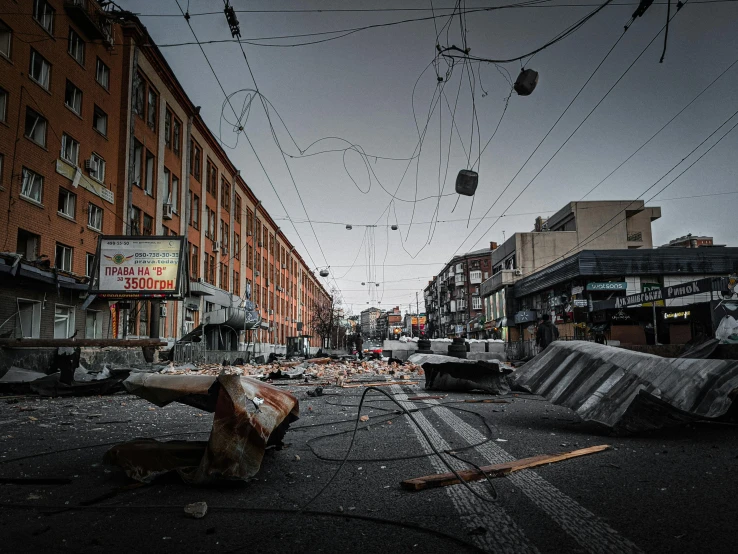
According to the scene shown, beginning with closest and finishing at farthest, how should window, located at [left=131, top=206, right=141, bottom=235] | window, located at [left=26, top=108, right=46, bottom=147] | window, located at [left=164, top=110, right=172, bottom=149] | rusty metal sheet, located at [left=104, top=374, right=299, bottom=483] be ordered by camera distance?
rusty metal sheet, located at [left=104, top=374, right=299, bottom=483] → window, located at [left=26, top=108, right=46, bottom=147] → window, located at [left=131, top=206, right=141, bottom=235] → window, located at [left=164, top=110, right=172, bottom=149]

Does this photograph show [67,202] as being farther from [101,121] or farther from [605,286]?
[605,286]

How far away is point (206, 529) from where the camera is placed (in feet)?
8.87

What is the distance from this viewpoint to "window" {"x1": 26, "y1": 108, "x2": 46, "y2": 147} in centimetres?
1834

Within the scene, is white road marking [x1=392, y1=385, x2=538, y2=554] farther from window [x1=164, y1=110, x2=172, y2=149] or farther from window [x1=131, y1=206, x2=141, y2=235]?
window [x1=164, y1=110, x2=172, y2=149]

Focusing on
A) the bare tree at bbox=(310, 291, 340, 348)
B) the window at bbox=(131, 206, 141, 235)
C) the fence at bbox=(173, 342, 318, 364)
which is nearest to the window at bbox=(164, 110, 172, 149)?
the window at bbox=(131, 206, 141, 235)

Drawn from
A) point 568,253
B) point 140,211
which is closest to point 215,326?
point 140,211

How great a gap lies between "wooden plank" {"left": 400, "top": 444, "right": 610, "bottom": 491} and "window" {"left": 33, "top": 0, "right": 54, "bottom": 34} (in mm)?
22484

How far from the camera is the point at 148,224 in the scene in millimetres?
26750

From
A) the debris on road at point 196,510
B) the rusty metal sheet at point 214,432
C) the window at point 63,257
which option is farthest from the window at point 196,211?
the debris on road at point 196,510

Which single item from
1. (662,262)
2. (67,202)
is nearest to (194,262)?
(67,202)

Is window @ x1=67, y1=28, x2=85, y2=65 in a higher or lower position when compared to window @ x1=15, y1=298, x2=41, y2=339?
higher

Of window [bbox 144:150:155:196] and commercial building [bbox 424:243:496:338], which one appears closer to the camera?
window [bbox 144:150:155:196]

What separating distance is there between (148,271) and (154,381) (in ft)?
57.4

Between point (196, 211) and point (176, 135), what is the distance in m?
5.18
